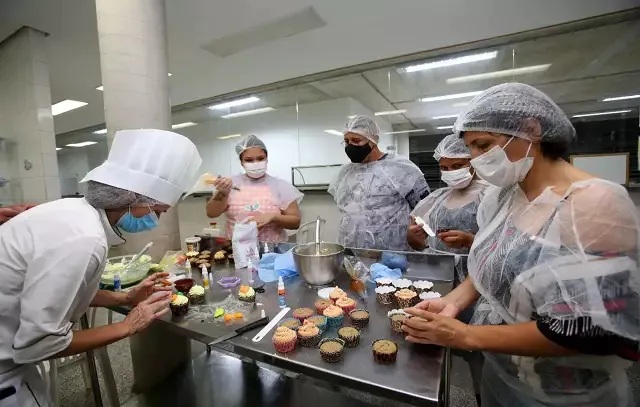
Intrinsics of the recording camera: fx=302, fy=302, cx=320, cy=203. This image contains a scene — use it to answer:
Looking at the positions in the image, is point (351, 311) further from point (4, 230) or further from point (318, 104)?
point (318, 104)

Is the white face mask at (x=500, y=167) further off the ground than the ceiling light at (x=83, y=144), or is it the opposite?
the ceiling light at (x=83, y=144)

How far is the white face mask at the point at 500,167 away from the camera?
2.98ft

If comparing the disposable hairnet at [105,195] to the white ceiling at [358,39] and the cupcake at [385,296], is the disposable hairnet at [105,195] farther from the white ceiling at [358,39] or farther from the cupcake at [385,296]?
the white ceiling at [358,39]

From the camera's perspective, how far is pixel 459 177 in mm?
1744

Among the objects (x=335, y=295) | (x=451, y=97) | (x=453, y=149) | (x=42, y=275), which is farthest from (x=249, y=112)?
(x=42, y=275)

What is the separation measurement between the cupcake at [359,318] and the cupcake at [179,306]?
0.66m

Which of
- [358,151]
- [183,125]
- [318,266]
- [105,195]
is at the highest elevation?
[183,125]

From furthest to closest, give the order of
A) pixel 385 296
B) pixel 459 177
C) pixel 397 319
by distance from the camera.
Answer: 1. pixel 459 177
2. pixel 385 296
3. pixel 397 319

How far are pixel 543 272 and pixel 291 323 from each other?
0.77 m

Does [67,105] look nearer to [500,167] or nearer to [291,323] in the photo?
[291,323]

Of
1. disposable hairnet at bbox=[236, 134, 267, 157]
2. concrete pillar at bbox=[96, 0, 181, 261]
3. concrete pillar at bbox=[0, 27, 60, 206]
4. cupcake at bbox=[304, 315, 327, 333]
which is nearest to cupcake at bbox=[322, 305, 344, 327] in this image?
cupcake at bbox=[304, 315, 327, 333]

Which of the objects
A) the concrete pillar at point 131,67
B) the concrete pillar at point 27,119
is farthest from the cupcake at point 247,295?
the concrete pillar at point 27,119

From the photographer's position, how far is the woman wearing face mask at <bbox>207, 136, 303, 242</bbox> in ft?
→ 7.70

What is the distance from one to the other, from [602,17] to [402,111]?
185 centimetres
